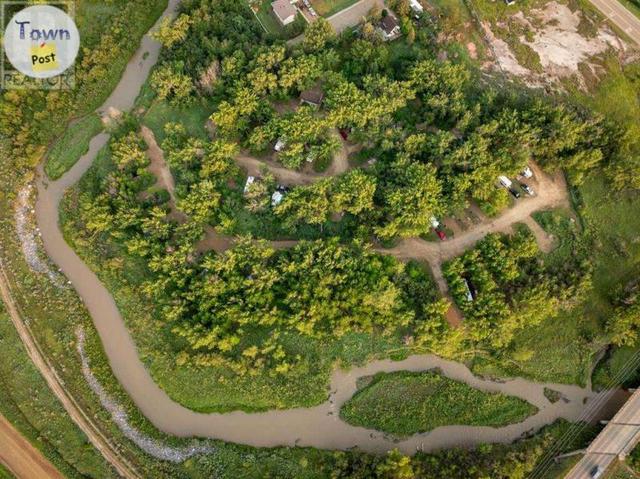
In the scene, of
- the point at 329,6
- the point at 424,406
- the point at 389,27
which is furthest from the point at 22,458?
the point at 389,27

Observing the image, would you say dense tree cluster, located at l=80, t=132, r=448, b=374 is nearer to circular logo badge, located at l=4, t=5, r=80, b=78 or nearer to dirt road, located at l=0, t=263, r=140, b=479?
dirt road, located at l=0, t=263, r=140, b=479

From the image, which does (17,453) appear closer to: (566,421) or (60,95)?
(60,95)

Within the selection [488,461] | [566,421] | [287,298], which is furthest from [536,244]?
[287,298]

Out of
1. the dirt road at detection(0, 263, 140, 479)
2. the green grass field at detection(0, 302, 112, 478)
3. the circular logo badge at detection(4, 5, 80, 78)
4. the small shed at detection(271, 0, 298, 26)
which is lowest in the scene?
the green grass field at detection(0, 302, 112, 478)

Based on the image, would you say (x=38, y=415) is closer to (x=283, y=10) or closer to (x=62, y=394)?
(x=62, y=394)

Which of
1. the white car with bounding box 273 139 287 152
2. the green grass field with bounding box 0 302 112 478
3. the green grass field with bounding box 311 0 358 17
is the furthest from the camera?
the green grass field with bounding box 311 0 358 17

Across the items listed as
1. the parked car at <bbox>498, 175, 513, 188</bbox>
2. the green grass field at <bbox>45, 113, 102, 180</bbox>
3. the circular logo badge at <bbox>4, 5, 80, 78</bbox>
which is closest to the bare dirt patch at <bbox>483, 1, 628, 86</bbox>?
the parked car at <bbox>498, 175, 513, 188</bbox>
